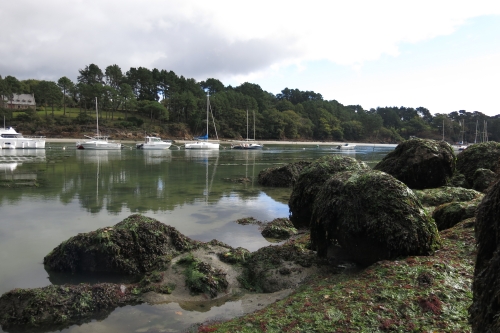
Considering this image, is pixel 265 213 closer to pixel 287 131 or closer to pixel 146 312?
pixel 146 312

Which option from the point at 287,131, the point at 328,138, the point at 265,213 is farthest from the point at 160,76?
the point at 265,213

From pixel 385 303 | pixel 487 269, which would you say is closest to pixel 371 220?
pixel 385 303

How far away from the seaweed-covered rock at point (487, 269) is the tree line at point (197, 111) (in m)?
102

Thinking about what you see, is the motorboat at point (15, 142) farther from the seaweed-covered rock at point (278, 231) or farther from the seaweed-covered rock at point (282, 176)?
the seaweed-covered rock at point (278, 231)

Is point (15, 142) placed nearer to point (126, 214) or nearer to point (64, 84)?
point (126, 214)

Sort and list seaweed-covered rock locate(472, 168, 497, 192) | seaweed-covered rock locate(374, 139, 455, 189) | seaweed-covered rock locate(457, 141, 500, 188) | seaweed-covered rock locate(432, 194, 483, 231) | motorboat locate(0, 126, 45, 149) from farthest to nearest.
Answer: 1. motorboat locate(0, 126, 45, 149)
2. seaweed-covered rock locate(457, 141, 500, 188)
3. seaweed-covered rock locate(374, 139, 455, 189)
4. seaweed-covered rock locate(472, 168, 497, 192)
5. seaweed-covered rock locate(432, 194, 483, 231)

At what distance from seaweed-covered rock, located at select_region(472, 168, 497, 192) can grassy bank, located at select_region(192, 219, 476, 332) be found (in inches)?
339

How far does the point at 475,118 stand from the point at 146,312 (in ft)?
632

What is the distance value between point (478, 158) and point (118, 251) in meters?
15.9

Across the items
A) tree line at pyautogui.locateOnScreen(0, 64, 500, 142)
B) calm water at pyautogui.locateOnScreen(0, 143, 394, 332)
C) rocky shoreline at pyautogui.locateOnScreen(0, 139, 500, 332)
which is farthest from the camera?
tree line at pyautogui.locateOnScreen(0, 64, 500, 142)

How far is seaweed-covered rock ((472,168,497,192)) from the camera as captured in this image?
1291cm

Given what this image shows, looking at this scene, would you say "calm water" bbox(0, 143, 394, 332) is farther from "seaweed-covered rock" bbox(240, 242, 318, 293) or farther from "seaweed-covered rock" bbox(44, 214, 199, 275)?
"seaweed-covered rock" bbox(240, 242, 318, 293)

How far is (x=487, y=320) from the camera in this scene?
2.65 meters

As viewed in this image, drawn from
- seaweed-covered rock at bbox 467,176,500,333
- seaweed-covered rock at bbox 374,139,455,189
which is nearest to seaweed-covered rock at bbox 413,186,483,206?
seaweed-covered rock at bbox 374,139,455,189
